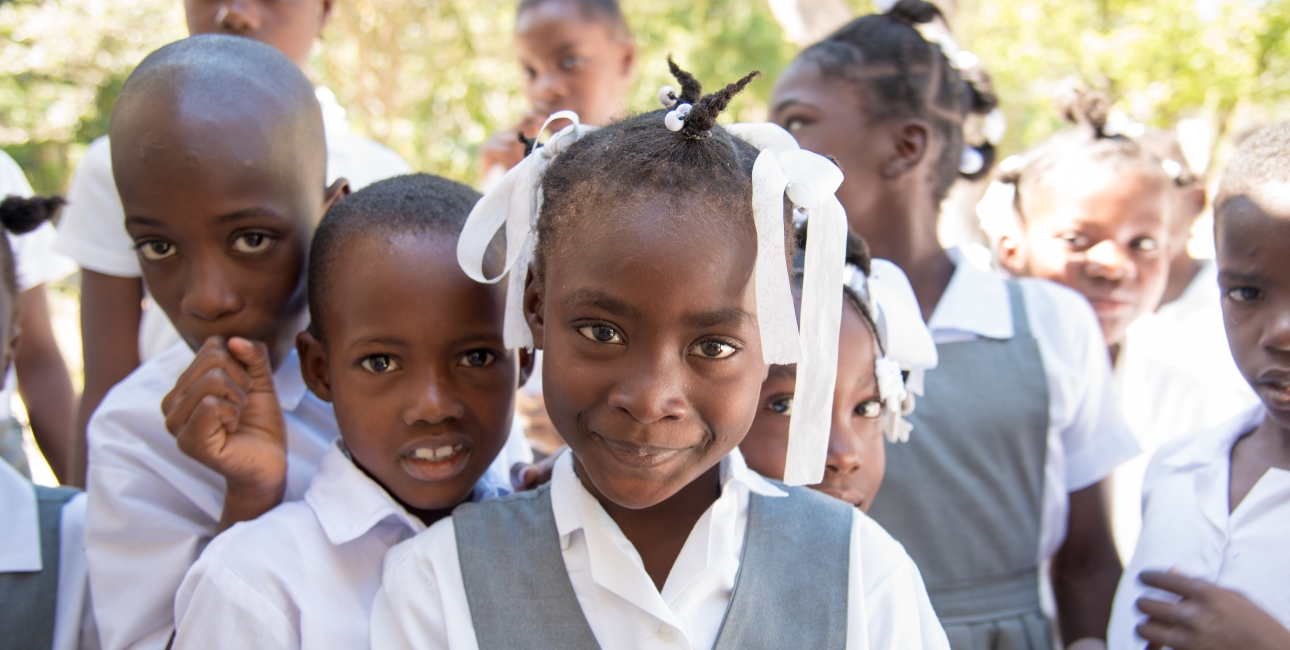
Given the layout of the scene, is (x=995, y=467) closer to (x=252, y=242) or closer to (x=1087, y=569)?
(x=1087, y=569)

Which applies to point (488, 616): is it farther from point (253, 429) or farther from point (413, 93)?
point (413, 93)

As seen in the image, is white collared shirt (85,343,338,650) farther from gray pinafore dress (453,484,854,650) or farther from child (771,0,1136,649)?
child (771,0,1136,649)

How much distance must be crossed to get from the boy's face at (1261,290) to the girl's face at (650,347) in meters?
0.95

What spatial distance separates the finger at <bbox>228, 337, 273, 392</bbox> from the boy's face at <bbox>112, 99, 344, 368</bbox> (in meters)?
0.08

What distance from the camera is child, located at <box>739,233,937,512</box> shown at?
1737mm

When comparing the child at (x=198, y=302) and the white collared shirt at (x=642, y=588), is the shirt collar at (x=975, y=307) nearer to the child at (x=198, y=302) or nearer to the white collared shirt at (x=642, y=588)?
the white collared shirt at (x=642, y=588)

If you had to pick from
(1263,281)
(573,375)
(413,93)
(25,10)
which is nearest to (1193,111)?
(413,93)

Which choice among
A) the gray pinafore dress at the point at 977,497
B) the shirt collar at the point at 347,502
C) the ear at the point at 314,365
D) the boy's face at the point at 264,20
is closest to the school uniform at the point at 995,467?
the gray pinafore dress at the point at 977,497

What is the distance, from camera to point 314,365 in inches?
69.7

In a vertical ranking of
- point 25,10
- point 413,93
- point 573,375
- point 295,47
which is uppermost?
point 295,47

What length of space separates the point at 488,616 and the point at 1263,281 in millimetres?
1442

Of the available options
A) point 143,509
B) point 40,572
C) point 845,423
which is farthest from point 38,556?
point 845,423

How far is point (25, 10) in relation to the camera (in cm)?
874

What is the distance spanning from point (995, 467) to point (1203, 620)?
2.07 ft
